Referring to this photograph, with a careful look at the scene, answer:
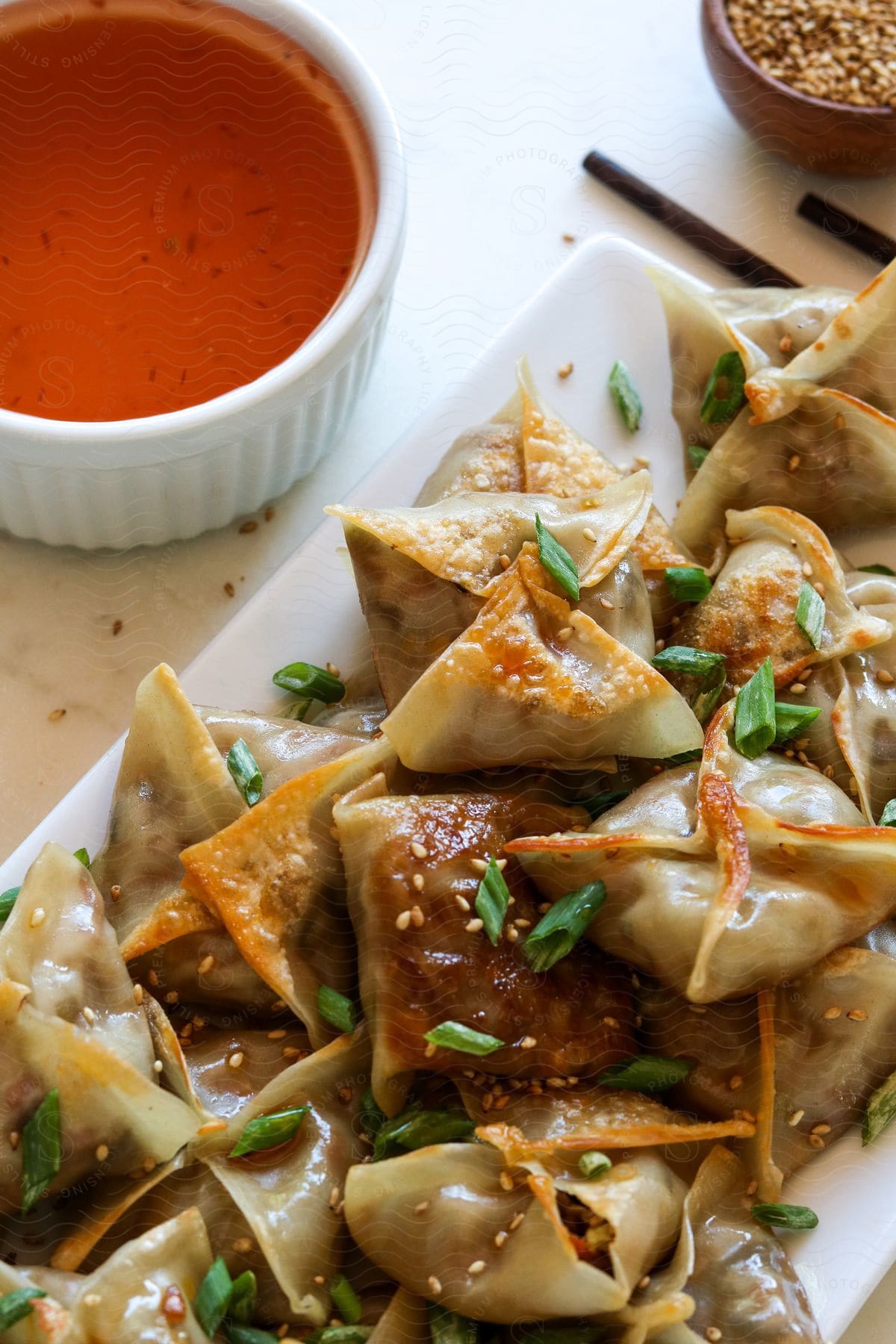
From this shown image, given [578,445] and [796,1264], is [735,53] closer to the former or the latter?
[578,445]

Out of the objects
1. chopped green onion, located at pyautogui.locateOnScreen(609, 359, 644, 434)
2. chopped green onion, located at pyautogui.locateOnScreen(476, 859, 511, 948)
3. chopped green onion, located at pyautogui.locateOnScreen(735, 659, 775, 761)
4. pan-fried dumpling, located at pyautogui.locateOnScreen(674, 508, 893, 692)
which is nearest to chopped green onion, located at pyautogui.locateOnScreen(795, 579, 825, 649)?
pan-fried dumpling, located at pyautogui.locateOnScreen(674, 508, 893, 692)

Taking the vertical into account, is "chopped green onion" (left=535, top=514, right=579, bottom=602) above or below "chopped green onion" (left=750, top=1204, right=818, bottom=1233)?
above

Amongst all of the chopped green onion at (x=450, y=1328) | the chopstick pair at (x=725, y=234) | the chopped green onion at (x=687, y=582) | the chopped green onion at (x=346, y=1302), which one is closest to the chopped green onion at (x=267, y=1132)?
the chopped green onion at (x=346, y=1302)

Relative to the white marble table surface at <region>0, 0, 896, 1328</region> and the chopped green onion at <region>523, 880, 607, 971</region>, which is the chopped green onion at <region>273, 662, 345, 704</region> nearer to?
the white marble table surface at <region>0, 0, 896, 1328</region>

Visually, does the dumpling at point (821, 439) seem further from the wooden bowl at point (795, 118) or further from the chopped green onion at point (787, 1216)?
the chopped green onion at point (787, 1216)

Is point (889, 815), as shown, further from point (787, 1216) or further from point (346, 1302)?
point (346, 1302)
